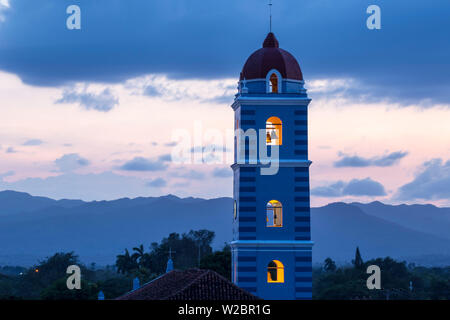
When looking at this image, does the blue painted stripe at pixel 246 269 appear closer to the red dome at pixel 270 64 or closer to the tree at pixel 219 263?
the red dome at pixel 270 64

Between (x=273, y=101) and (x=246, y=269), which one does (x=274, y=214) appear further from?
(x=273, y=101)

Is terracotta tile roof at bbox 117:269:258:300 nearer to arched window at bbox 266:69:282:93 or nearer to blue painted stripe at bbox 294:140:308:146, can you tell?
blue painted stripe at bbox 294:140:308:146

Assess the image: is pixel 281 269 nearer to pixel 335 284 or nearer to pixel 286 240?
pixel 286 240

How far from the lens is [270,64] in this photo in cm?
4197

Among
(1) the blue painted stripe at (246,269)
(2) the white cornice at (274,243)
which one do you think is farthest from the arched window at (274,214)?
(1) the blue painted stripe at (246,269)

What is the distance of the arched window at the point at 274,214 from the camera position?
136 ft

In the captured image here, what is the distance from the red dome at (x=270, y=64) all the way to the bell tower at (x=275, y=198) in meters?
1.02

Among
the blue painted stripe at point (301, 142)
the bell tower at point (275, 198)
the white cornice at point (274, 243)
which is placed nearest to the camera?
the white cornice at point (274, 243)

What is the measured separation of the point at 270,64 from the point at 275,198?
245 inches

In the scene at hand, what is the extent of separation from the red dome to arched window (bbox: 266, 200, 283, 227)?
231 inches

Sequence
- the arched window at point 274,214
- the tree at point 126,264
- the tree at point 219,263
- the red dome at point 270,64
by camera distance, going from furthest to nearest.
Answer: the tree at point 126,264, the tree at point 219,263, the red dome at point 270,64, the arched window at point 274,214

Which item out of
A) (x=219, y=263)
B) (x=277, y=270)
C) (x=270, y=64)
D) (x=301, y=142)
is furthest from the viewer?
(x=219, y=263)

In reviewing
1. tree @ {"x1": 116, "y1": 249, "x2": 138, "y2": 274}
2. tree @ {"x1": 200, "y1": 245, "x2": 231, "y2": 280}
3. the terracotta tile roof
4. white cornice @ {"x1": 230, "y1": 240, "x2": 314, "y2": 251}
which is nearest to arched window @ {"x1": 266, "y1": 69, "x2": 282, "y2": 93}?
white cornice @ {"x1": 230, "y1": 240, "x2": 314, "y2": 251}

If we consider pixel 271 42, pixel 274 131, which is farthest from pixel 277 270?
pixel 271 42
